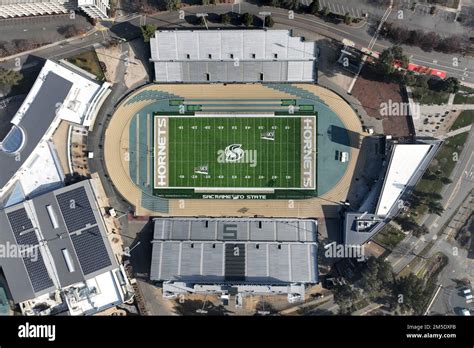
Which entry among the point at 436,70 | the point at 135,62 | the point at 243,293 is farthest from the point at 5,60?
the point at 436,70

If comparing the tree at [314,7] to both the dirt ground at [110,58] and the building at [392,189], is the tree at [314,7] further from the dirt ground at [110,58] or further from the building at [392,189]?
the dirt ground at [110,58]

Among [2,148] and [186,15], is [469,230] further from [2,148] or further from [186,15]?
[2,148]

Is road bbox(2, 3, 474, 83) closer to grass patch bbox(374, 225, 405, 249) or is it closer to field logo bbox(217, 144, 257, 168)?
field logo bbox(217, 144, 257, 168)

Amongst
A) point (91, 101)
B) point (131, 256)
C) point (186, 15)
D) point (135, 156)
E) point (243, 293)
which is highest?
point (186, 15)

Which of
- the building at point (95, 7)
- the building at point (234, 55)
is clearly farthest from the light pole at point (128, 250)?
the building at point (95, 7)

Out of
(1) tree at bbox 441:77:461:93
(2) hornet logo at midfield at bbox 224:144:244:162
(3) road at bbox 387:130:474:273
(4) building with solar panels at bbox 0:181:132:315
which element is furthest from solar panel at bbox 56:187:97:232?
(1) tree at bbox 441:77:461:93

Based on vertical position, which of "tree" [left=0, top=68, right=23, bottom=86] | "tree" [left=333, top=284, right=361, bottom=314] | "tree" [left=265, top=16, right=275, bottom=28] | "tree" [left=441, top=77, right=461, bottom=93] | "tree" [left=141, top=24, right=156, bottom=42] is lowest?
"tree" [left=333, top=284, right=361, bottom=314]
